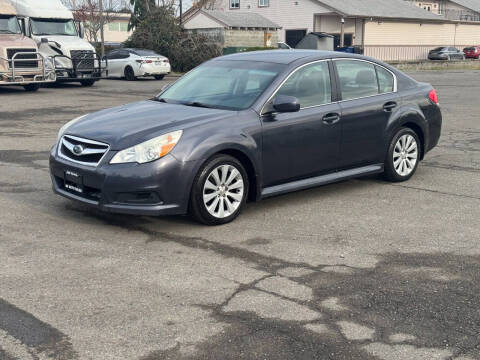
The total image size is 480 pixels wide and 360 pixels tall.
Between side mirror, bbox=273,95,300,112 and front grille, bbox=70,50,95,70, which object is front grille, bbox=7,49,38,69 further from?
side mirror, bbox=273,95,300,112

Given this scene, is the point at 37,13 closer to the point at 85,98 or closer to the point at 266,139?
the point at 85,98

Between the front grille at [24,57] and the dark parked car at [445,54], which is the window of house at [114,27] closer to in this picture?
the dark parked car at [445,54]

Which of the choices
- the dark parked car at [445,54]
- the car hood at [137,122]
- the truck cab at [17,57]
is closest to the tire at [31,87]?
the truck cab at [17,57]

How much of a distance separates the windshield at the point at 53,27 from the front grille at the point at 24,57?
2003 mm

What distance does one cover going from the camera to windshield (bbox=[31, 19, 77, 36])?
74.6 feet

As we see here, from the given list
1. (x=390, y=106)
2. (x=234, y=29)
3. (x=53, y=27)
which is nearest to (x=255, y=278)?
(x=390, y=106)

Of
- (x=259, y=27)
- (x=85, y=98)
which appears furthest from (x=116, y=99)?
(x=259, y=27)

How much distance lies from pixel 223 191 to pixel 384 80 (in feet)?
9.64

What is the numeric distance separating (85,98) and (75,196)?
14.5 meters

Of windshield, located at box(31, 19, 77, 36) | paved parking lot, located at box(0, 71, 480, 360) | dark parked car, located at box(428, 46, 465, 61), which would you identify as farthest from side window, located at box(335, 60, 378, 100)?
dark parked car, located at box(428, 46, 465, 61)

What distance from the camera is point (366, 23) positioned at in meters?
54.3

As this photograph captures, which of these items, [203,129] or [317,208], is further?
[317,208]

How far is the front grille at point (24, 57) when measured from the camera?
2047 cm

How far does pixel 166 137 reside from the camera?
608 cm
